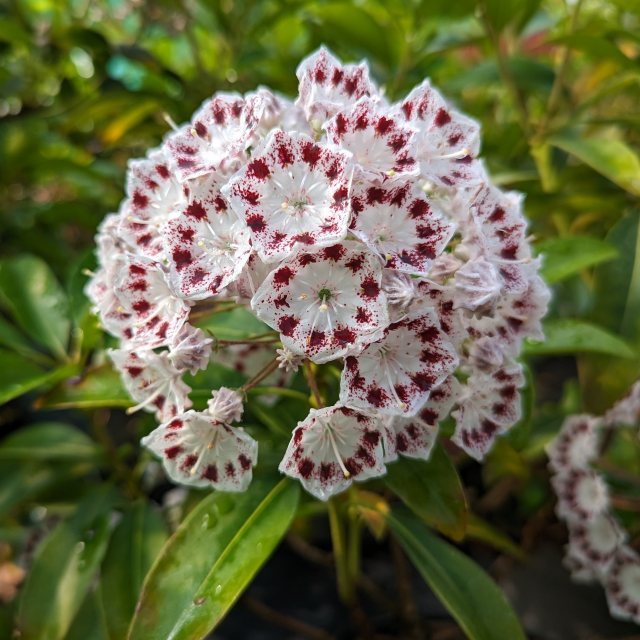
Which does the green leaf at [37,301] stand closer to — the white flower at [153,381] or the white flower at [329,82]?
the white flower at [153,381]

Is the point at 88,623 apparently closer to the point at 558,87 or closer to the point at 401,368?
the point at 401,368

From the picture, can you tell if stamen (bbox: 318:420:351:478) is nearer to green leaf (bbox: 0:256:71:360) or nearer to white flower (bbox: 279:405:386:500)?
white flower (bbox: 279:405:386:500)

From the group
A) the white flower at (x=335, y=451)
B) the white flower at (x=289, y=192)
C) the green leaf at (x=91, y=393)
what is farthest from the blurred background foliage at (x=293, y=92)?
the white flower at (x=289, y=192)

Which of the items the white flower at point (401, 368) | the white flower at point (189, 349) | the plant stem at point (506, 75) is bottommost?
A: the white flower at point (189, 349)

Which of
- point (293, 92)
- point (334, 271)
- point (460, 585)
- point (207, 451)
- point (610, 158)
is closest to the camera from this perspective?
point (334, 271)

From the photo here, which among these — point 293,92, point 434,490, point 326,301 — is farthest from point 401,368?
point 293,92

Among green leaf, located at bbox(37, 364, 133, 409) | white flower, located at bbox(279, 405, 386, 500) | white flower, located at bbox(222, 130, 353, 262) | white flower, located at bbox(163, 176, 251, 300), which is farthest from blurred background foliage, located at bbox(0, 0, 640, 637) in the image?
white flower, located at bbox(222, 130, 353, 262)

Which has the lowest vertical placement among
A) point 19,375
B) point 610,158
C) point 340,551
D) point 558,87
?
point 340,551
